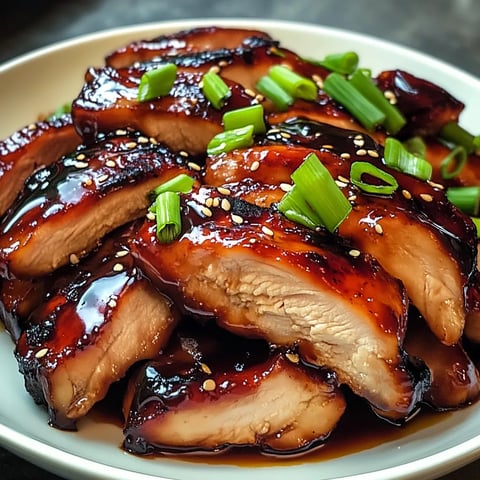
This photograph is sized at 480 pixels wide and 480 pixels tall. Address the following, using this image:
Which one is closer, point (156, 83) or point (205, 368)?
point (205, 368)

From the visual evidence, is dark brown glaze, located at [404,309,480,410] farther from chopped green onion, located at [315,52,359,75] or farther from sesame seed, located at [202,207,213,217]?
chopped green onion, located at [315,52,359,75]

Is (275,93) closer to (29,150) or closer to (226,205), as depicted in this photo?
(226,205)

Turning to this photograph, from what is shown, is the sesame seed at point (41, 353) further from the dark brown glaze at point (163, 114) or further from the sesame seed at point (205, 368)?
the dark brown glaze at point (163, 114)

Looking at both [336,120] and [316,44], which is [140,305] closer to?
[336,120]

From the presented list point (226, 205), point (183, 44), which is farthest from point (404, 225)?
point (183, 44)

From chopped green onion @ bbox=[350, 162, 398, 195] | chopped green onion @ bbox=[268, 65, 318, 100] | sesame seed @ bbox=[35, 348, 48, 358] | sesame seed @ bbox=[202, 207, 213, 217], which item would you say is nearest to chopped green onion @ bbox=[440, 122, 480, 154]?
chopped green onion @ bbox=[268, 65, 318, 100]

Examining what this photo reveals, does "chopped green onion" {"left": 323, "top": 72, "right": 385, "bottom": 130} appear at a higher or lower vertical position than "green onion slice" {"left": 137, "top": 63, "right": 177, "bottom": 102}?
lower
